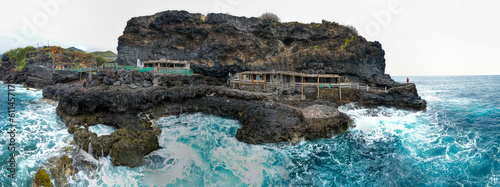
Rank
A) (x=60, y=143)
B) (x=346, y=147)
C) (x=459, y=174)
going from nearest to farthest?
1. (x=459, y=174)
2. (x=60, y=143)
3. (x=346, y=147)

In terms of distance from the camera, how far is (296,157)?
16.5 meters

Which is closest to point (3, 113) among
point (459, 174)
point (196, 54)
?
point (196, 54)

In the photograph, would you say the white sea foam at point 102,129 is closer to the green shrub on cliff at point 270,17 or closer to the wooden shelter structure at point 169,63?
the wooden shelter structure at point 169,63

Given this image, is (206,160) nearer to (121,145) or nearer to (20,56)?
(121,145)

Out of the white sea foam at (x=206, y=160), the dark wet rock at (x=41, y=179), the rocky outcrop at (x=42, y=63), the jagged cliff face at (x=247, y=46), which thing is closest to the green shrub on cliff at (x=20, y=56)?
the rocky outcrop at (x=42, y=63)

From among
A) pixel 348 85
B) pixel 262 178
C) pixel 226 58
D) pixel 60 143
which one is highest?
pixel 226 58

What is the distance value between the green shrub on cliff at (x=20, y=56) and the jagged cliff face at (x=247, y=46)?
110ft

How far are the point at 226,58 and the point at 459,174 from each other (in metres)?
32.8

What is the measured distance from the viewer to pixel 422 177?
45.7 ft

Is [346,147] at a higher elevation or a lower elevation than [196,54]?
lower

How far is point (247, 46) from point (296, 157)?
26687 mm

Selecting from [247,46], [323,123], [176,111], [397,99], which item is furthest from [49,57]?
[397,99]

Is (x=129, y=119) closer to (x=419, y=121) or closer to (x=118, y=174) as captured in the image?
(x=118, y=174)

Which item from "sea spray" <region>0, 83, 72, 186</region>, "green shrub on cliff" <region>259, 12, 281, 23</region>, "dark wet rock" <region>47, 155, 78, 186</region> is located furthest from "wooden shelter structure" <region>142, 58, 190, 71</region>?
"dark wet rock" <region>47, 155, 78, 186</region>
